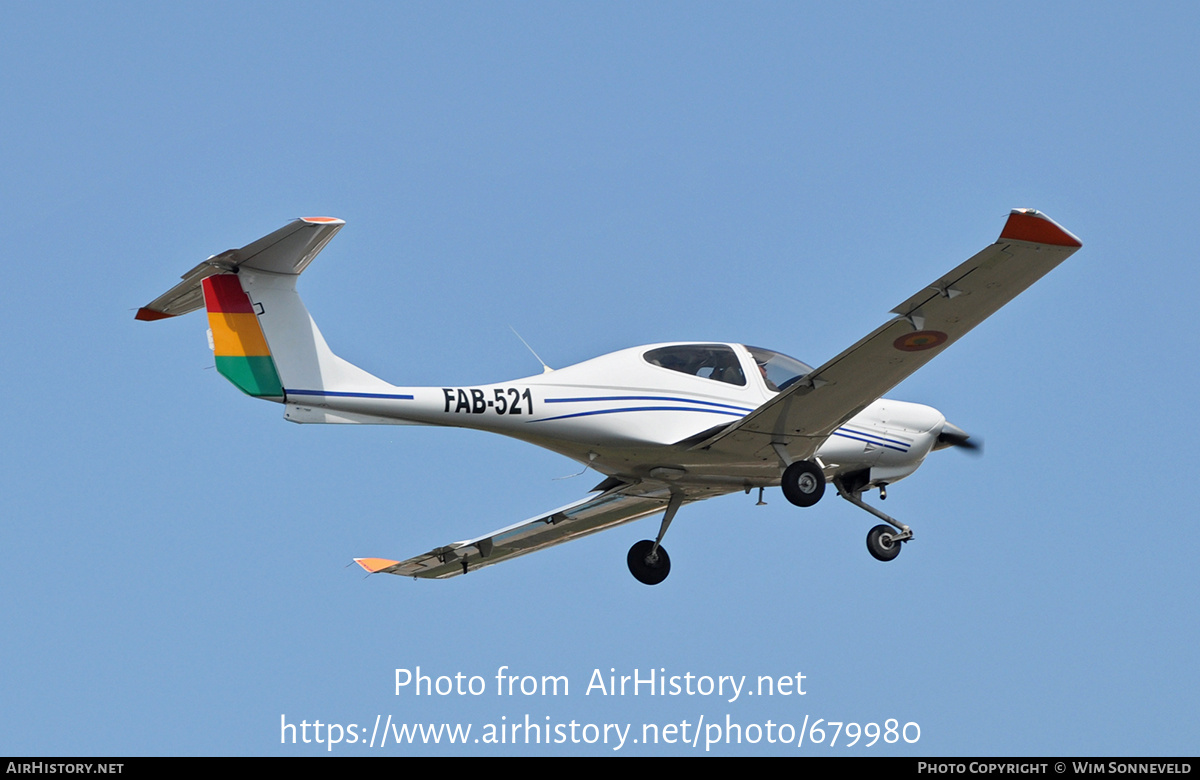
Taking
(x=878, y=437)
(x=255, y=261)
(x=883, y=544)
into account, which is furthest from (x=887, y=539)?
(x=255, y=261)

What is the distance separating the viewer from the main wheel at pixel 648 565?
1703 cm

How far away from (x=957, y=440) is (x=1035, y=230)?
5.26 metres

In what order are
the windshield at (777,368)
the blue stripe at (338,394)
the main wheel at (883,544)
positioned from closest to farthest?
the blue stripe at (338,394)
the windshield at (777,368)
the main wheel at (883,544)

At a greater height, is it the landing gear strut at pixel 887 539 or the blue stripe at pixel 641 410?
the blue stripe at pixel 641 410

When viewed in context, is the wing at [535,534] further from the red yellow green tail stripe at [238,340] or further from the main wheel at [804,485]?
the red yellow green tail stripe at [238,340]

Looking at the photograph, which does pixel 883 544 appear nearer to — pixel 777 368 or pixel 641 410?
pixel 777 368

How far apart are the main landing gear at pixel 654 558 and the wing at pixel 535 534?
0.22 meters

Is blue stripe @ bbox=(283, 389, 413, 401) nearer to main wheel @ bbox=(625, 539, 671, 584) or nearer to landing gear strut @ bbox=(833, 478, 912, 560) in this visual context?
main wheel @ bbox=(625, 539, 671, 584)

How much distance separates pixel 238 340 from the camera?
44.4 ft

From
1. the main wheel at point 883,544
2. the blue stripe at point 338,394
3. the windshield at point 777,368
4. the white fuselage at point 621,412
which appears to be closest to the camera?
the blue stripe at point 338,394

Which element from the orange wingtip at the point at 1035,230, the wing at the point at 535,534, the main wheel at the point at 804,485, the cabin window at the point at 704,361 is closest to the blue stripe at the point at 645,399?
the cabin window at the point at 704,361

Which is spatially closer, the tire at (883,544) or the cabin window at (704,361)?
the cabin window at (704,361)

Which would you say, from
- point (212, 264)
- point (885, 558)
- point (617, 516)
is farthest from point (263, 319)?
point (885, 558)

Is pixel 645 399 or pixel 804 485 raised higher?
pixel 645 399
